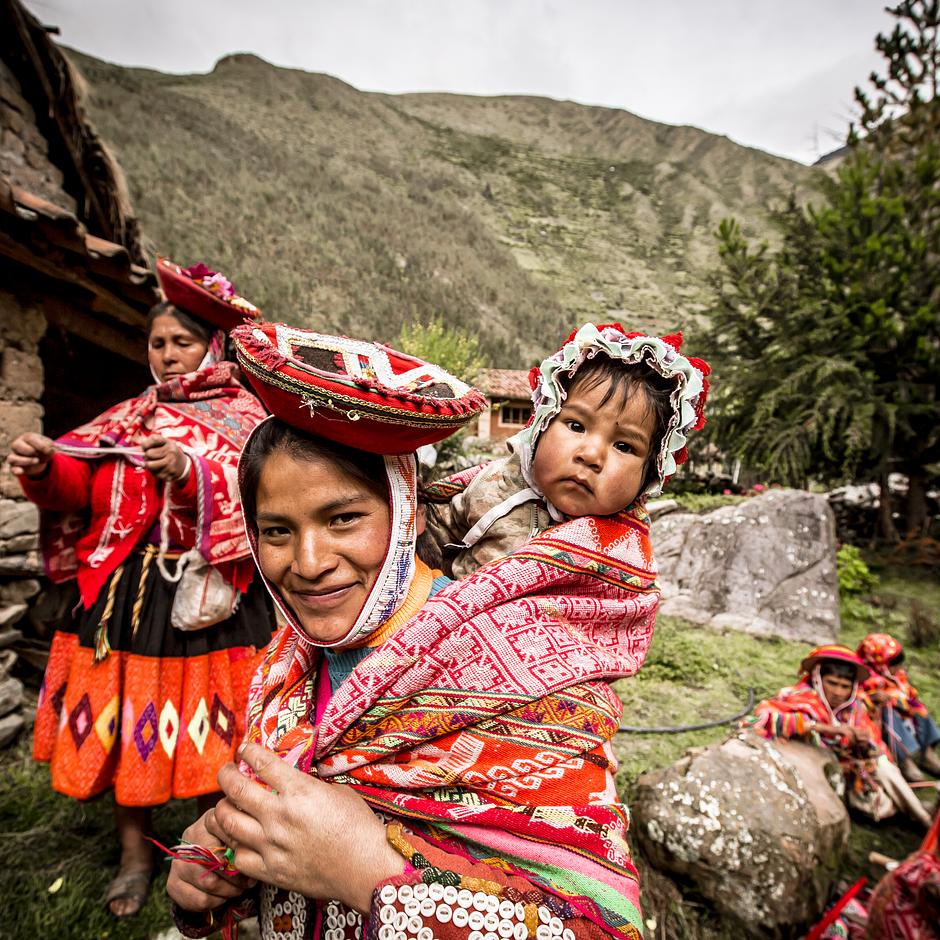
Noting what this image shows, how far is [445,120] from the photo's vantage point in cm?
9044

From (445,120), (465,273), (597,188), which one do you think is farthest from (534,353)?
(445,120)

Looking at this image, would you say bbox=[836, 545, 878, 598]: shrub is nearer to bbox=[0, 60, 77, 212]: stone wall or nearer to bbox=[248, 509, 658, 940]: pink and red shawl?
bbox=[248, 509, 658, 940]: pink and red shawl

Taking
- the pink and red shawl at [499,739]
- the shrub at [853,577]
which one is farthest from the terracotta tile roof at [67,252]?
the shrub at [853,577]

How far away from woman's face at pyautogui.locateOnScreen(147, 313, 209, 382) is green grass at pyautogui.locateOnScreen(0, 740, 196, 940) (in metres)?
2.42

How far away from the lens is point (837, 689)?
173 inches

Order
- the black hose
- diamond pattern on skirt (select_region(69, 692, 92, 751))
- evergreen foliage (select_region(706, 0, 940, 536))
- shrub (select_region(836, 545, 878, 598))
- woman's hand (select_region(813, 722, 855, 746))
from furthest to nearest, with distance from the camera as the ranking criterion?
1. evergreen foliage (select_region(706, 0, 940, 536))
2. shrub (select_region(836, 545, 878, 598))
3. the black hose
4. woman's hand (select_region(813, 722, 855, 746))
5. diamond pattern on skirt (select_region(69, 692, 92, 751))

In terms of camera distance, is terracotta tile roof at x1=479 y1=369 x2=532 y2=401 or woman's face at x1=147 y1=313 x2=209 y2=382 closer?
woman's face at x1=147 y1=313 x2=209 y2=382

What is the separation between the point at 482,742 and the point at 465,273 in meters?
46.1

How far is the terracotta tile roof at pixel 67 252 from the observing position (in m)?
2.70

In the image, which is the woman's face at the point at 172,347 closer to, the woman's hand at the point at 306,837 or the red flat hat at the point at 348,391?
the red flat hat at the point at 348,391

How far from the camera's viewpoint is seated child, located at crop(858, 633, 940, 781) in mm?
4645

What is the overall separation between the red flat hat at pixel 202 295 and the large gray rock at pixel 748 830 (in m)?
3.46

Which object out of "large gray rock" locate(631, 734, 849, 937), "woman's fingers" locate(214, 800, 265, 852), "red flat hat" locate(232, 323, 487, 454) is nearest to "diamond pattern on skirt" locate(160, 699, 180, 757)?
"woman's fingers" locate(214, 800, 265, 852)

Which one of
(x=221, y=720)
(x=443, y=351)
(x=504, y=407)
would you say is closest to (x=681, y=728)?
(x=221, y=720)
